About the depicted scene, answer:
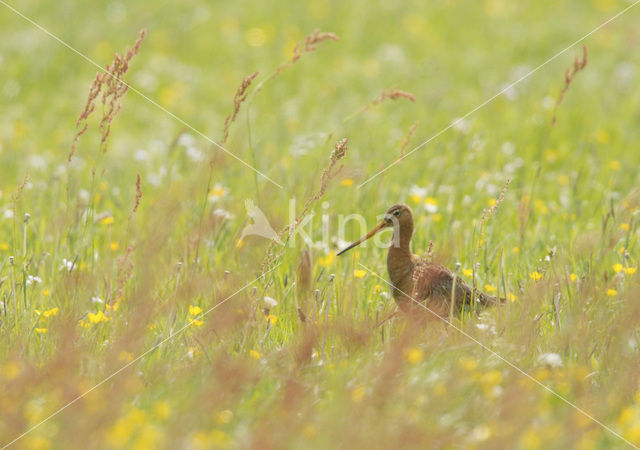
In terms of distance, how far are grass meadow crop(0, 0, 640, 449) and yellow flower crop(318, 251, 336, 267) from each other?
3cm

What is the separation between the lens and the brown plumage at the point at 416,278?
4.36m

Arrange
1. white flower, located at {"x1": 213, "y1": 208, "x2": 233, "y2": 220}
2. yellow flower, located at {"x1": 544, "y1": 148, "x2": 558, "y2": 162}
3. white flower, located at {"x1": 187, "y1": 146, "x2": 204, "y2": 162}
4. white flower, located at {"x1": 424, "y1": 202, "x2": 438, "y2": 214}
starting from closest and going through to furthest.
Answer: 1. white flower, located at {"x1": 213, "y1": 208, "x2": 233, "y2": 220}
2. white flower, located at {"x1": 424, "y1": 202, "x2": 438, "y2": 214}
3. white flower, located at {"x1": 187, "y1": 146, "x2": 204, "y2": 162}
4. yellow flower, located at {"x1": 544, "y1": 148, "x2": 558, "y2": 162}

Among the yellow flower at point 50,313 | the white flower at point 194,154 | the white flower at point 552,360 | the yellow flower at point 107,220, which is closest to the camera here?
the white flower at point 552,360

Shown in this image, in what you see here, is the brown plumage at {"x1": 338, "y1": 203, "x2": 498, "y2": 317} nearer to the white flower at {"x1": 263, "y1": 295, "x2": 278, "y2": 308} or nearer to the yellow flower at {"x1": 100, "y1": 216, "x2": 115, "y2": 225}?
the white flower at {"x1": 263, "y1": 295, "x2": 278, "y2": 308}

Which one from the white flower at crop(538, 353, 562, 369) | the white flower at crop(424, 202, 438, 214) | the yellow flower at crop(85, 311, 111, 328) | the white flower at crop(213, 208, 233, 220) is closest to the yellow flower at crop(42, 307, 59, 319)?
the yellow flower at crop(85, 311, 111, 328)

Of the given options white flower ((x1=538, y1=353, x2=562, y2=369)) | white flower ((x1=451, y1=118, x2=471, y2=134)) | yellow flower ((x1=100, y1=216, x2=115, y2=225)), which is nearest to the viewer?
white flower ((x1=538, y1=353, x2=562, y2=369))

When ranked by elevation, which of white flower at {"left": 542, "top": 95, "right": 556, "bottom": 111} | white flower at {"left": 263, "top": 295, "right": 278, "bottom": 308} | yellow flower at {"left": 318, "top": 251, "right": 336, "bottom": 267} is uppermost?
white flower at {"left": 263, "top": 295, "right": 278, "bottom": 308}

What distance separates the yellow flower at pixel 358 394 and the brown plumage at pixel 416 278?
929 mm

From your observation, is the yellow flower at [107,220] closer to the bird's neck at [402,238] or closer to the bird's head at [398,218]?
the bird's head at [398,218]

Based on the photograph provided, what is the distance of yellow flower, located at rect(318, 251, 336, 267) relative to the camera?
16.1 feet

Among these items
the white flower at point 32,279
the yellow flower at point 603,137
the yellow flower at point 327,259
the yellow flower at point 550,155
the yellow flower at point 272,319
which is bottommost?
the yellow flower at point 603,137

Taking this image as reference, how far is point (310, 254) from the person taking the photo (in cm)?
438

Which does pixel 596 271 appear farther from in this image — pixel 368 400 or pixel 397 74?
pixel 397 74

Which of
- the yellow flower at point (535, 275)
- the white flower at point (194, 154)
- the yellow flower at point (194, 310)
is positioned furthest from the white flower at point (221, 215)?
the yellow flower at point (535, 275)
